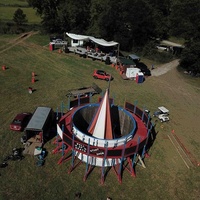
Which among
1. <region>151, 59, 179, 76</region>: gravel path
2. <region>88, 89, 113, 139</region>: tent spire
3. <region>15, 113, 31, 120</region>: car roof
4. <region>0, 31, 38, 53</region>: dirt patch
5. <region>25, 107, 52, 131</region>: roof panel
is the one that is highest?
<region>88, 89, 113, 139</region>: tent spire

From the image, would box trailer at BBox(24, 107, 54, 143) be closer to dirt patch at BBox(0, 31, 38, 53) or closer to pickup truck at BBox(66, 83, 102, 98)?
pickup truck at BBox(66, 83, 102, 98)

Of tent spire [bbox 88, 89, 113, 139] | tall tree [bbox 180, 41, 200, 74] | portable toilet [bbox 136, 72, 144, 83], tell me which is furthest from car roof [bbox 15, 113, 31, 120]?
tall tree [bbox 180, 41, 200, 74]

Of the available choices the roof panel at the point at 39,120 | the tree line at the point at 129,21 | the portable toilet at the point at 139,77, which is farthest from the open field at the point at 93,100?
the tree line at the point at 129,21

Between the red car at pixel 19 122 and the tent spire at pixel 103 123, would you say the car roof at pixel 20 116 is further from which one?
the tent spire at pixel 103 123

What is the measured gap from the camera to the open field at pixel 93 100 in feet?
76.0

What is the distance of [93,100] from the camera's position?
127 feet

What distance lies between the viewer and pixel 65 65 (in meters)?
51.9

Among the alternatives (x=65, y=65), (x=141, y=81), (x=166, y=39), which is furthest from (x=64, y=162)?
(x=166, y=39)

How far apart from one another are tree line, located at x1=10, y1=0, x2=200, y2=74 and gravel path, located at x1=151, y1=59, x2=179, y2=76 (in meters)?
2.45

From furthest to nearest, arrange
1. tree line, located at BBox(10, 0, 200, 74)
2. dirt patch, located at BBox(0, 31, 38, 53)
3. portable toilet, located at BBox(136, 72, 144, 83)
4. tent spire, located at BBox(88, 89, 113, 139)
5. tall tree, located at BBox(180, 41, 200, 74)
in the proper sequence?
dirt patch, located at BBox(0, 31, 38, 53), tree line, located at BBox(10, 0, 200, 74), tall tree, located at BBox(180, 41, 200, 74), portable toilet, located at BBox(136, 72, 144, 83), tent spire, located at BBox(88, 89, 113, 139)

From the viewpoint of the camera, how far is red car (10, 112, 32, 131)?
29.2 metres

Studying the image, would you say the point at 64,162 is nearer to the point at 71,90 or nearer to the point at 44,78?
the point at 71,90

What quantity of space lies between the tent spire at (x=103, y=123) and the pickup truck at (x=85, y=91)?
42.8 ft

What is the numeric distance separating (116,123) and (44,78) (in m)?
19.6
